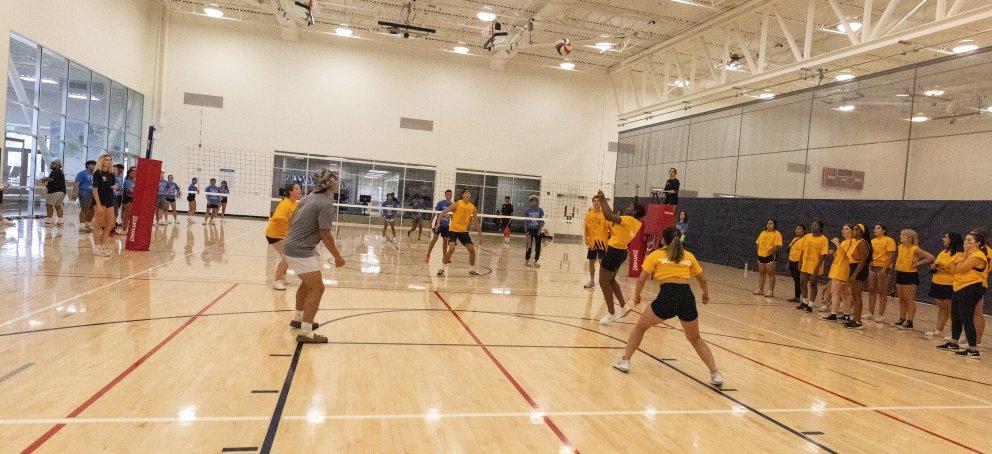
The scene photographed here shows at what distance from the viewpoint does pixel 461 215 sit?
36.0ft

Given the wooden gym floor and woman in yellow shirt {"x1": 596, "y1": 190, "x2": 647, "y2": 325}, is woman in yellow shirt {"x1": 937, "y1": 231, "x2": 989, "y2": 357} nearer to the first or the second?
the wooden gym floor

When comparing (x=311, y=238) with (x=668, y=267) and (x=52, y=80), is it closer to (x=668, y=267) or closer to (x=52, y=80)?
(x=668, y=267)

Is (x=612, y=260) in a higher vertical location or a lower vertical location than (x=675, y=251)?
lower

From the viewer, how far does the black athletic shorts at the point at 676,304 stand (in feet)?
16.1

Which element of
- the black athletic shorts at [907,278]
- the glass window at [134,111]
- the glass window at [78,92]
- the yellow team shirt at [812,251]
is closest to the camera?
the black athletic shorts at [907,278]

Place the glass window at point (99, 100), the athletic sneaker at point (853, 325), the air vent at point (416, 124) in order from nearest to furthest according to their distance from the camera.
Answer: the athletic sneaker at point (853, 325)
the glass window at point (99, 100)
the air vent at point (416, 124)

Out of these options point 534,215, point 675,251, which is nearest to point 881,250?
point 675,251

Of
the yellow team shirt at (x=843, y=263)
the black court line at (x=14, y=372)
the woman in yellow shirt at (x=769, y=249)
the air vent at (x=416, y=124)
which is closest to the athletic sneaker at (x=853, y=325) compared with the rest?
the yellow team shirt at (x=843, y=263)

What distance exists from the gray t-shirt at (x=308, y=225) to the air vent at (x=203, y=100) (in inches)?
827

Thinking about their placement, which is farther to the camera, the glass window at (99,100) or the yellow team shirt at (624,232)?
the glass window at (99,100)

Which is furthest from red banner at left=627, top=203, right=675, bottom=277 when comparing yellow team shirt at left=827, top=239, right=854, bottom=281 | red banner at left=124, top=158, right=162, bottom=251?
red banner at left=124, top=158, right=162, bottom=251

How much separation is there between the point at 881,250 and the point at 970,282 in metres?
2.01

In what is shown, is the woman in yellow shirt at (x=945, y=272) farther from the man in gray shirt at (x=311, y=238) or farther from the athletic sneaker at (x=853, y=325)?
the man in gray shirt at (x=311, y=238)

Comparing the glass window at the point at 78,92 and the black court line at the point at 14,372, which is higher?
the glass window at the point at 78,92
